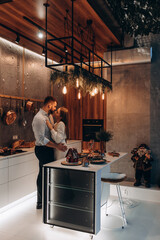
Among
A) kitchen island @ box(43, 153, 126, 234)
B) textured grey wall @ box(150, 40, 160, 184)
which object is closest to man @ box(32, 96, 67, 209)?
kitchen island @ box(43, 153, 126, 234)

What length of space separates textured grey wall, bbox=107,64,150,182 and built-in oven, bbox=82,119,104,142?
24.2 inches

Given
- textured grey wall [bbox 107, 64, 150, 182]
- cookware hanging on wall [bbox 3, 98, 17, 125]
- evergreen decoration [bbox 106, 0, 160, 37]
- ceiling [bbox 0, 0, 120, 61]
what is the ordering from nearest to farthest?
1. ceiling [bbox 0, 0, 120, 61]
2. cookware hanging on wall [bbox 3, 98, 17, 125]
3. evergreen decoration [bbox 106, 0, 160, 37]
4. textured grey wall [bbox 107, 64, 150, 182]

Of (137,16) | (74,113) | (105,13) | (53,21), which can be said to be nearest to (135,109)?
(74,113)

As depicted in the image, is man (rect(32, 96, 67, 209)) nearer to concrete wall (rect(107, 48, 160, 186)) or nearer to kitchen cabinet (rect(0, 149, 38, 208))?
kitchen cabinet (rect(0, 149, 38, 208))

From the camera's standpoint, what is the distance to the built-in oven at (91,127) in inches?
239

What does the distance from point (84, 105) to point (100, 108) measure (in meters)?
0.47

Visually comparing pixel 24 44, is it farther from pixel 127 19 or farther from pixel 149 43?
pixel 149 43

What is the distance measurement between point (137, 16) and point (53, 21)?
229cm

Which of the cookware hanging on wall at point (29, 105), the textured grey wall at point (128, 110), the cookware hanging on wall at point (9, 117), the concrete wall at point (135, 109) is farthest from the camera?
the textured grey wall at point (128, 110)

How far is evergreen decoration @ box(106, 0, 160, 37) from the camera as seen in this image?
4.56 meters

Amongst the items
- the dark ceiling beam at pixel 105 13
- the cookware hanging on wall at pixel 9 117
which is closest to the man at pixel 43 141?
the cookware hanging on wall at pixel 9 117

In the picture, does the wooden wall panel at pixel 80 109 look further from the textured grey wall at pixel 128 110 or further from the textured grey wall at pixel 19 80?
the textured grey wall at pixel 19 80

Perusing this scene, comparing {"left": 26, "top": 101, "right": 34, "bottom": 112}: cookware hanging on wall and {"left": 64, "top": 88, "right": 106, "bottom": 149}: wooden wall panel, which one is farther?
{"left": 64, "top": 88, "right": 106, "bottom": 149}: wooden wall panel

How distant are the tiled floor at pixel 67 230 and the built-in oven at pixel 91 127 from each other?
98.9 inches
